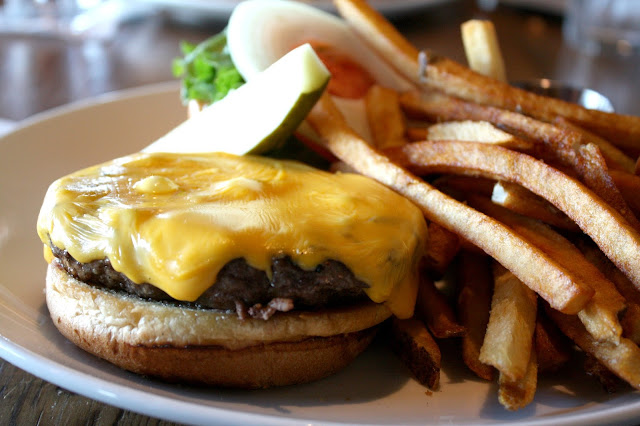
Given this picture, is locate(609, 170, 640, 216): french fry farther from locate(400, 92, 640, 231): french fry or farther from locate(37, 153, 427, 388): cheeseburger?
locate(37, 153, 427, 388): cheeseburger

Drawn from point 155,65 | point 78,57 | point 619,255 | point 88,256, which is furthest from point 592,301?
point 78,57

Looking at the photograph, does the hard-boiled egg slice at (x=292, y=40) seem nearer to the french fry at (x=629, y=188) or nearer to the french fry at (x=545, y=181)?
the french fry at (x=545, y=181)

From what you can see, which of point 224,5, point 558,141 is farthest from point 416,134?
point 224,5

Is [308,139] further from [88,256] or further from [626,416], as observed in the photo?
[626,416]

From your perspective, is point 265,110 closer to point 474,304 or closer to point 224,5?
point 474,304

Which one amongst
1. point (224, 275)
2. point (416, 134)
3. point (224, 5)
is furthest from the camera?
point (224, 5)

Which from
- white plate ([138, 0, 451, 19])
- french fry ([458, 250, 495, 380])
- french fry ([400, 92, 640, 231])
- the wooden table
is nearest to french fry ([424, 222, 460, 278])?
french fry ([458, 250, 495, 380])
